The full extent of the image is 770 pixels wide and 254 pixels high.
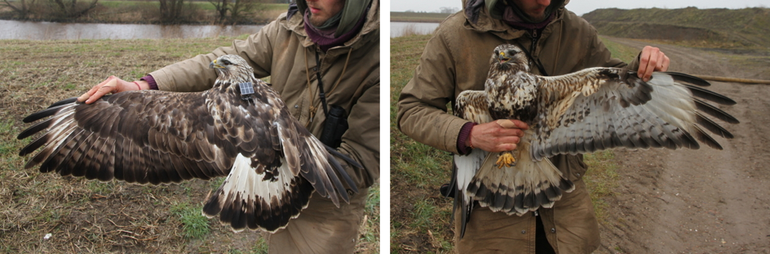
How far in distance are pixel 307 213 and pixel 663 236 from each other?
1818mm

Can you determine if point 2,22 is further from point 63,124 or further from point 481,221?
point 481,221

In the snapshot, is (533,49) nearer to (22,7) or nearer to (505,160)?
(505,160)

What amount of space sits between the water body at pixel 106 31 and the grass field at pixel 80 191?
0.12 ft

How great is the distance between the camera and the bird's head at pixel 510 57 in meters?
1.65

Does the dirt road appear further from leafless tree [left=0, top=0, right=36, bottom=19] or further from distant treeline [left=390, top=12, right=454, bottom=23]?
leafless tree [left=0, top=0, right=36, bottom=19]

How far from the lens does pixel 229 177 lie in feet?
5.65

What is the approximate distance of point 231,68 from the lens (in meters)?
1.71

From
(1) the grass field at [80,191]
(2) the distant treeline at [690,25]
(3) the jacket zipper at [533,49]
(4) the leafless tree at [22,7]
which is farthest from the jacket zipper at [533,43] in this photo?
(4) the leafless tree at [22,7]

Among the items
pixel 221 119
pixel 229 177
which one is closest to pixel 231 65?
pixel 221 119

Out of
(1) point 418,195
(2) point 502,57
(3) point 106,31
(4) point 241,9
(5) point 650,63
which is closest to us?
(5) point 650,63

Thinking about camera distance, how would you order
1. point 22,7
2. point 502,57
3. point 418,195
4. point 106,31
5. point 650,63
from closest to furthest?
point 650,63 < point 502,57 < point 22,7 < point 106,31 < point 418,195

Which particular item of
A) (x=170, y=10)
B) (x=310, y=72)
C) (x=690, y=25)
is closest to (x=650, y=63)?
(x=690, y=25)

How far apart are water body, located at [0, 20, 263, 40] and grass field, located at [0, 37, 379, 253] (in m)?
0.04

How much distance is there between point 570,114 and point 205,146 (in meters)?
1.49
